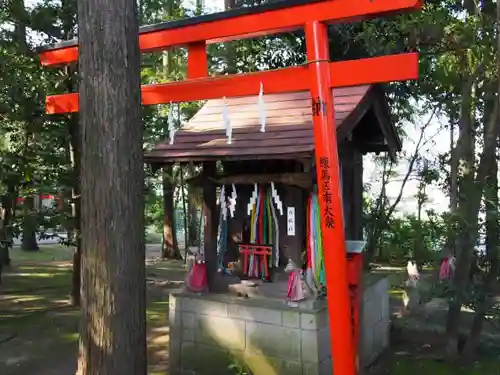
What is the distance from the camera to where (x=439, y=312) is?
31.3 feet

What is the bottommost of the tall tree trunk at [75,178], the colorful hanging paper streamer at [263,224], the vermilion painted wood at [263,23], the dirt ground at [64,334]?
the dirt ground at [64,334]

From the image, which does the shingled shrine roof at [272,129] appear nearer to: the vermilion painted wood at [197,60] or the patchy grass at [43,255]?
the vermilion painted wood at [197,60]

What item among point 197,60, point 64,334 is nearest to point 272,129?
point 197,60

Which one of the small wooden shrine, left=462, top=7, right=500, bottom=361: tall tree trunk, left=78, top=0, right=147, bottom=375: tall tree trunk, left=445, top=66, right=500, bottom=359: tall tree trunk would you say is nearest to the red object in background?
the small wooden shrine

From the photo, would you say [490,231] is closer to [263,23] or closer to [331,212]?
[331,212]

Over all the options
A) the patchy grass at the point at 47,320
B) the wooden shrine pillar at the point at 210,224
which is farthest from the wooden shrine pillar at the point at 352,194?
the patchy grass at the point at 47,320

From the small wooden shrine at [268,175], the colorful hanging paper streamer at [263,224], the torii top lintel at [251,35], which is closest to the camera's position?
the torii top lintel at [251,35]

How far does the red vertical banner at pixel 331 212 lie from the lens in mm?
4352

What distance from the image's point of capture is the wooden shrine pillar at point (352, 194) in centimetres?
719

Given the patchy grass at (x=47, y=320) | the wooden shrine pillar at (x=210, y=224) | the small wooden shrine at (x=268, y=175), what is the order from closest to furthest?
the small wooden shrine at (x=268, y=175) → the wooden shrine pillar at (x=210, y=224) → the patchy grass at (x=47, y=320)

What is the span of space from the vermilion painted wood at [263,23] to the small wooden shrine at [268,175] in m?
1.07

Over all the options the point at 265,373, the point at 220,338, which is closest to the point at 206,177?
the point at 220,338

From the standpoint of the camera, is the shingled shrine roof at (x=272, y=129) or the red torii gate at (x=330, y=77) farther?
the shingled shrine roof at (x=272, y=129)

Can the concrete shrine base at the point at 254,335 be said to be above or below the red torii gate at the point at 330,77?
below
